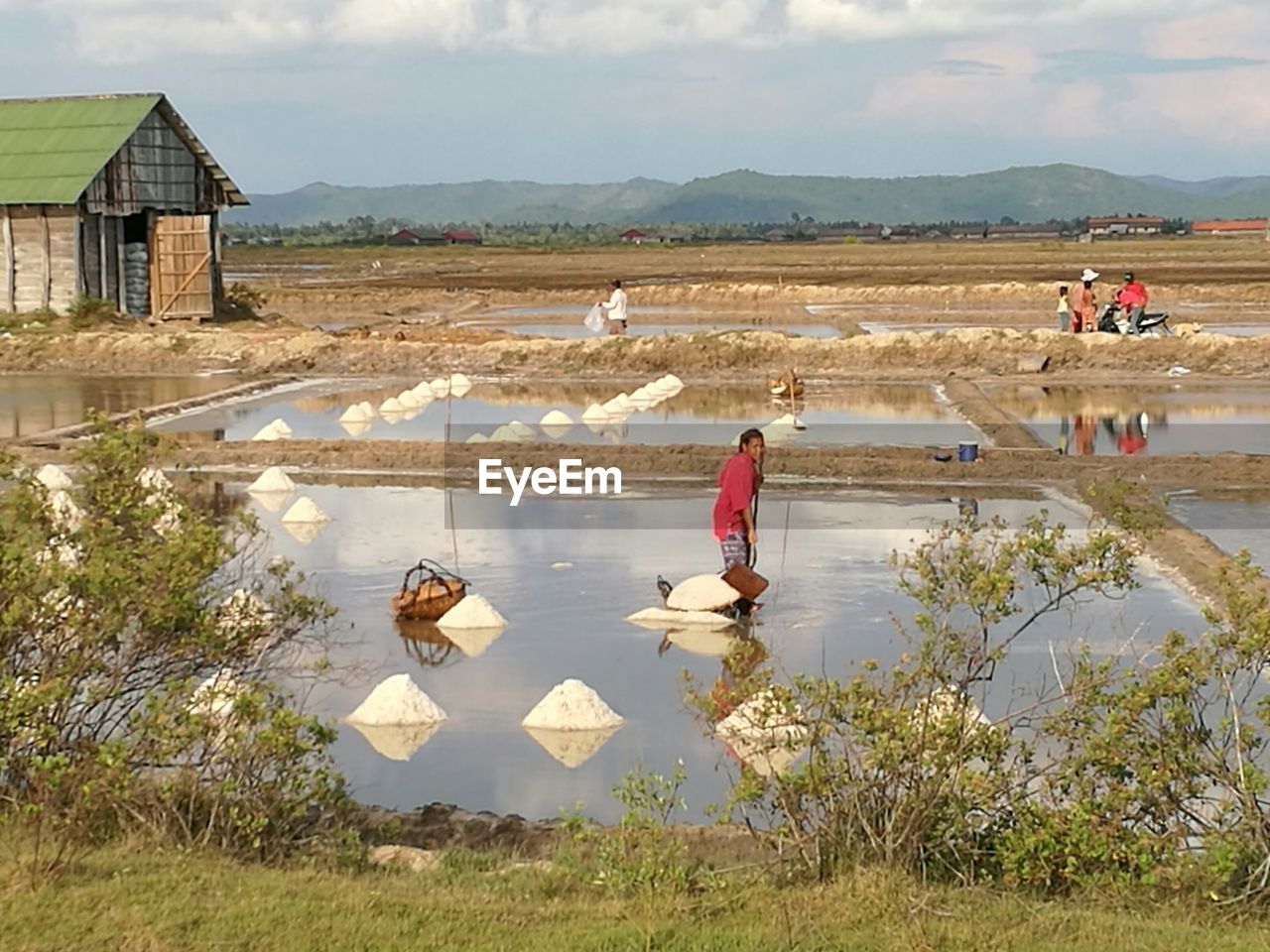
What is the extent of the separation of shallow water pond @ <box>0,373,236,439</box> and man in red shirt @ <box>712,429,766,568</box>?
1060cm

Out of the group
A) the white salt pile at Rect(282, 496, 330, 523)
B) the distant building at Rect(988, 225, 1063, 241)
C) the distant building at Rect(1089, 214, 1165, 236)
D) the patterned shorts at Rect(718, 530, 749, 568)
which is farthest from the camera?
the distant building at Rect(1089, 214, 1165, 236)

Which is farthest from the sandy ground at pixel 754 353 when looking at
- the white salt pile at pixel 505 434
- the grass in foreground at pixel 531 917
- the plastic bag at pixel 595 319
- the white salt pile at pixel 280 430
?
the grass in foreground at pixel 531 917

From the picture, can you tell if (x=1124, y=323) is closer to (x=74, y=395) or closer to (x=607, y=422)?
(x=607, y=422)

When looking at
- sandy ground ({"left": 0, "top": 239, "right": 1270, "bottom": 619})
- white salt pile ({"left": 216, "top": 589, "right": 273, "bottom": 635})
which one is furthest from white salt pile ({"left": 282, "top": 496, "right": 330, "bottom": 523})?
white salt pile ({"left": 216, "top": 589, "right": 273, "bottom": 635})

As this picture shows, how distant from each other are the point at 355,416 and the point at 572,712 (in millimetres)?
12934

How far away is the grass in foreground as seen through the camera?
213 inches

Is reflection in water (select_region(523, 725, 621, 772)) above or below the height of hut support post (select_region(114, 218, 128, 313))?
below

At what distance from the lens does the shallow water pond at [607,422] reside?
19562 millimetres

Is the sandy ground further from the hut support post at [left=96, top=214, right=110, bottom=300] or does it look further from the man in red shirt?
the man in red shirt

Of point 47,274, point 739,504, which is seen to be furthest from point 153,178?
point 739,504

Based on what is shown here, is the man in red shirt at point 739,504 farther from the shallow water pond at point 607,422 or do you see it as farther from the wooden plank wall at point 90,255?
the wooden plank wall at point 90,255

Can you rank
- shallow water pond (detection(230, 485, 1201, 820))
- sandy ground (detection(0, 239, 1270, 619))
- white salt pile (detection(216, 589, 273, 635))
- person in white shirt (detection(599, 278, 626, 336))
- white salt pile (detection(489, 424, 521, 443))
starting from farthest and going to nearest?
1. person in white shirt (detection(599, 278, 626, 336))
2. white salt pile (detection(489, 424, 521, 443))
3. sandy ground (detection(0, 239, 1270, 619))
4. shallow water pond (detection(230, 485, 1201, 820))
5. white salt pile (detection(216, 589, 273, 635))

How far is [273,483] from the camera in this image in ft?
52.4

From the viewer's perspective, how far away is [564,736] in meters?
8.72
